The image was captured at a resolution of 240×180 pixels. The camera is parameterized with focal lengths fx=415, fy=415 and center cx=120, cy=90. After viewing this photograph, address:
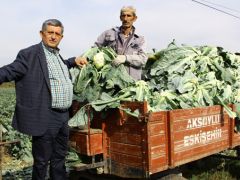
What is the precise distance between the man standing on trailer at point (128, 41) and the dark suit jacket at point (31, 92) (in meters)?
1.45

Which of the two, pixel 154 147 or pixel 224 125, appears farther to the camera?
pixel 224 125

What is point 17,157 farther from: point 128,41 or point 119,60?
point 119,60

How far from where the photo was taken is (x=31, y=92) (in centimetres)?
414

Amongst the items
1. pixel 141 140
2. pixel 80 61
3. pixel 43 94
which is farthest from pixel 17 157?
pixel 141 140

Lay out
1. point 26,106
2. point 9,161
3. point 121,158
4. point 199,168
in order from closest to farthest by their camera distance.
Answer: point 26,106
point 121,158
point 199,168
point 9,161

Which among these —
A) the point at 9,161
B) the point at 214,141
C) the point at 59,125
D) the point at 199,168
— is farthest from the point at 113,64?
the point at 9,161

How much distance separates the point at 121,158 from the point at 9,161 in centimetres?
559

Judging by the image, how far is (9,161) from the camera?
9461 mm

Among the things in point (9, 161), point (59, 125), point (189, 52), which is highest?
point (189, 52)

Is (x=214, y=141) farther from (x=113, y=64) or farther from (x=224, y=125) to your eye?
(x=113, y=64)

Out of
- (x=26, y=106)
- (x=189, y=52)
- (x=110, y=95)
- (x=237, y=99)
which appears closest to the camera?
(x=26, y=106)

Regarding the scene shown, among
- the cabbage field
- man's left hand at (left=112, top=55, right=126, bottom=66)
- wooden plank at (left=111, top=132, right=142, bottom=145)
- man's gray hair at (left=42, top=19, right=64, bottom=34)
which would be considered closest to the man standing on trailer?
man's left hand at (left=112, top=55, right=126, bottom=66)

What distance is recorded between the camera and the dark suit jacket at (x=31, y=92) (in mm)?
4133

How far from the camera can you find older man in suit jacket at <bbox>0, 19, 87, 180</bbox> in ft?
13.6
